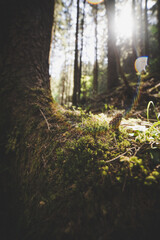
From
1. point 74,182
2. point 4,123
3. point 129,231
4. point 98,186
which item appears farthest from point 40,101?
point 129,231

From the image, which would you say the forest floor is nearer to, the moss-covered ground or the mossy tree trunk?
the moss-covered ground

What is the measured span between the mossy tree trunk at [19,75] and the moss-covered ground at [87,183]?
14cm

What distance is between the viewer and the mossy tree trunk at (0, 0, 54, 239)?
156 cm

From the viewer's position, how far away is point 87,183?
100 centimetres

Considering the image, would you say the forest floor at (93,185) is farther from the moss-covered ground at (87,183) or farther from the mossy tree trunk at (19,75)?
the mossy tree trunk at (19,75)

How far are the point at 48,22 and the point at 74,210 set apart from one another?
3.51 meters

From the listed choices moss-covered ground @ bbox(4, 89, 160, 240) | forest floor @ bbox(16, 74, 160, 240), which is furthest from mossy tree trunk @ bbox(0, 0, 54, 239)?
forest floor @ bbox(16, 74, 160, 240)

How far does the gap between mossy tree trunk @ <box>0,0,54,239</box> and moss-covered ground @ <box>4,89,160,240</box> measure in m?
0.14

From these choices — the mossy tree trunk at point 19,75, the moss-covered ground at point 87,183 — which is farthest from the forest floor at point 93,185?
the mossy tree trunk at point 19,75

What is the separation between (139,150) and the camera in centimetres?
120

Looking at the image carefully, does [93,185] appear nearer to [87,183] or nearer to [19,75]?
[87,183]

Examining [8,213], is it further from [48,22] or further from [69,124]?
[48,22]

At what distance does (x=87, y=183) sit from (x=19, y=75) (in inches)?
84.3

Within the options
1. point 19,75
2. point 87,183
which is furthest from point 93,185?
point 19,75
